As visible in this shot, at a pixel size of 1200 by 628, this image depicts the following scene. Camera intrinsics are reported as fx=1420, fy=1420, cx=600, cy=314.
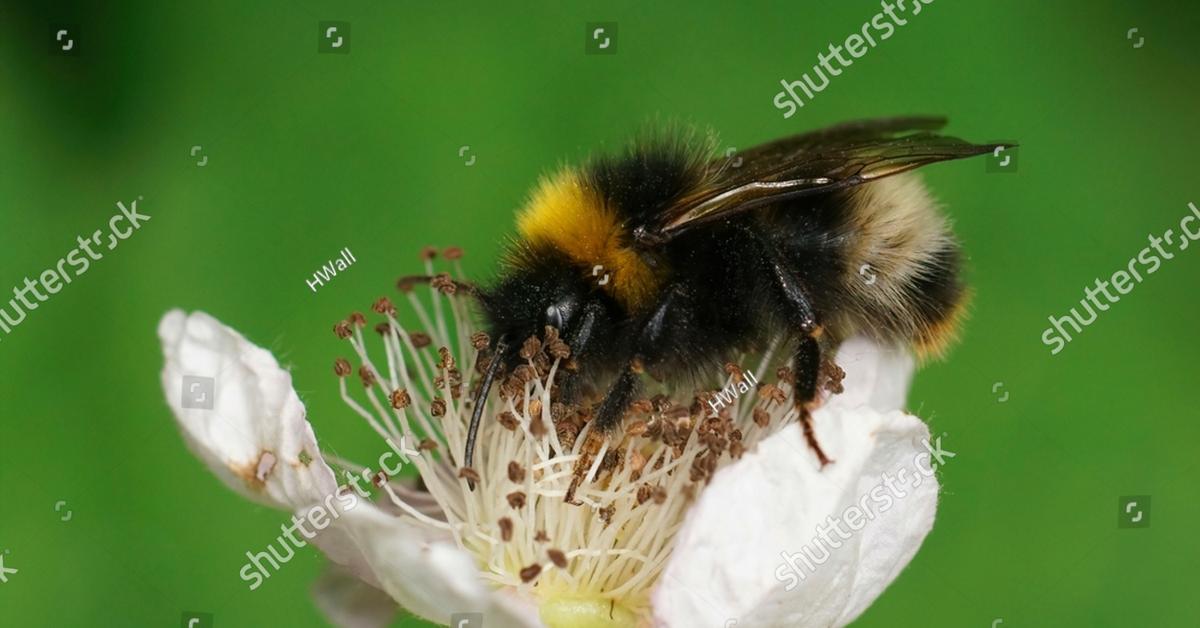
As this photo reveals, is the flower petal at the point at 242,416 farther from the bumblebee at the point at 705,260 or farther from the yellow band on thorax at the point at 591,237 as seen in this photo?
the yellow band on thorax at the point at 591,237

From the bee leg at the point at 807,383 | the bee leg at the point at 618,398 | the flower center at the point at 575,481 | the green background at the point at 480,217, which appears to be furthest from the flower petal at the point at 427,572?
the green background at the point at 480,217

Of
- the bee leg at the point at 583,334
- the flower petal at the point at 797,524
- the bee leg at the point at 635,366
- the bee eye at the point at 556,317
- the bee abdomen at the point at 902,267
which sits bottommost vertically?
the flower petal at the point at 797,524

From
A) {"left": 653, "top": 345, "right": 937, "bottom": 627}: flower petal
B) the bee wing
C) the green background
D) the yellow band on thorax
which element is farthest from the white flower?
the green background

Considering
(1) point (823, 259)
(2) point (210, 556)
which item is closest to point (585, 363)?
(1) point (823, 259)

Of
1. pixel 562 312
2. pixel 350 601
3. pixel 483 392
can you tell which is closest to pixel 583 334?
pixel 562 312

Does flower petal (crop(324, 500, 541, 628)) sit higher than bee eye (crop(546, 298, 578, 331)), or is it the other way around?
bee eye (crop(546, 298, 578, 331))

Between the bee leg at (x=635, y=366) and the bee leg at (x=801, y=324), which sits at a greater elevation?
the bee leg at (x=635, y=366)

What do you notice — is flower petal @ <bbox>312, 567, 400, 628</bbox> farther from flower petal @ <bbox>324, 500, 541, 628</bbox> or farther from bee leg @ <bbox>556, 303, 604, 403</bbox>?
bee leg @ <bbox>556, 303, 604, 403</bbox>
